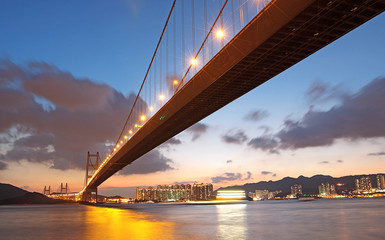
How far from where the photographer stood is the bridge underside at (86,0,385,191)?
9.01m

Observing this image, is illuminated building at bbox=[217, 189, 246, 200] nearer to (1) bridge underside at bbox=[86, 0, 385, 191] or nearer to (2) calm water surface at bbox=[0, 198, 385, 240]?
(2) calm water surface at bbox=[0, 198, 385, 240]

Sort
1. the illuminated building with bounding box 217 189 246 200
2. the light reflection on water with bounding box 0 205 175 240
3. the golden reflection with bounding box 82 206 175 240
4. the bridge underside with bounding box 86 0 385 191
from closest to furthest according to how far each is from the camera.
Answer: the bridge underside with bounding box 86 0 385 191
the golden reflection with bounding box 82 206 175 240
the light reflection on water with bounding box 0 205 175 240
the illuminated building with bounding box 217 189 246 200

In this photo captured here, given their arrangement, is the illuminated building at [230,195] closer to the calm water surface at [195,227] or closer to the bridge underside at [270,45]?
the calm water surface at [195,227]

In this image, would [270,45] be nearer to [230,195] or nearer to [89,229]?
[89,229]

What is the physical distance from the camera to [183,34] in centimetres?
2395

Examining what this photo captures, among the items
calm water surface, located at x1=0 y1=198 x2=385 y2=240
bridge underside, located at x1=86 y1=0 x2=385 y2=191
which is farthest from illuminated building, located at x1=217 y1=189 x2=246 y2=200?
bridge underside, located at x1=86 y1=0 x2=385 y2=191

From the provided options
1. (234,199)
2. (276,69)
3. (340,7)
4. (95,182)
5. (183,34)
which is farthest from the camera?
(234,199)

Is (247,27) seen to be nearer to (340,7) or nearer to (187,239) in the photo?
(340,7)

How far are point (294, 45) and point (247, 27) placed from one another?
1789 millimetres

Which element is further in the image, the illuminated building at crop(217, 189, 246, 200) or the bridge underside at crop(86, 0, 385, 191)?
the illuminated building at crop(217, 189, 246, 200)

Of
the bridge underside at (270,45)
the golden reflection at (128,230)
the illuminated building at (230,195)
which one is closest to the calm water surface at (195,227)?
the golden reflection at (128,230)

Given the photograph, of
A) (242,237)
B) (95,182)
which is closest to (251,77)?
(242,237)

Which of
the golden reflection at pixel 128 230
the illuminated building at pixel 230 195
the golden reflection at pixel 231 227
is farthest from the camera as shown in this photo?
the illuminated building at pixel 230 195

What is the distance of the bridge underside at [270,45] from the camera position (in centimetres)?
901
